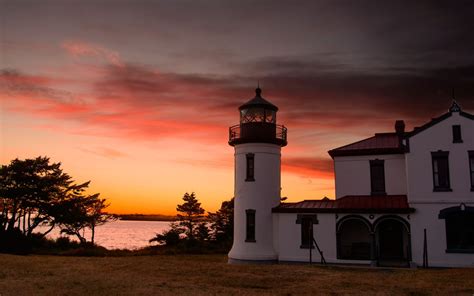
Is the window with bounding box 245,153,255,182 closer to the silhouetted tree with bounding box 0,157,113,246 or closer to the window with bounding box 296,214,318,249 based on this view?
the window with bounding box 296,214,318,249

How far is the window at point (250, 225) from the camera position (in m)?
24.8

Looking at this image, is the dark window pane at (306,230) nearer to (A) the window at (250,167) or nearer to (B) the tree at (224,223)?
(A) the window at (250,167)

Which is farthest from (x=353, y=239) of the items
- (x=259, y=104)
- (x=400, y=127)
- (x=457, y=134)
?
(x=259, y=104)

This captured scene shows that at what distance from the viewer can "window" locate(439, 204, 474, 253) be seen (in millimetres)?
21381

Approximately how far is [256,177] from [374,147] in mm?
7427

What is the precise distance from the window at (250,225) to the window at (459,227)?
1014cm

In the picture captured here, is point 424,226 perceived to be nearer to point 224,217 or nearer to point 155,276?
point 155,276

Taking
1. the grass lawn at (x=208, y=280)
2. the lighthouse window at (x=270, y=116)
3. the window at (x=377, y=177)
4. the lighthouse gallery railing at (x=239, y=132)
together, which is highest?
the lighthouse window at (x=270, y=116)

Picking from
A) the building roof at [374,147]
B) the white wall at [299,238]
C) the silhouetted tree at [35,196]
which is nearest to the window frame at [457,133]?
the building roof at [374,147]

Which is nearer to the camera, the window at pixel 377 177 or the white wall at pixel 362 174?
the white wall at pixel 362 174

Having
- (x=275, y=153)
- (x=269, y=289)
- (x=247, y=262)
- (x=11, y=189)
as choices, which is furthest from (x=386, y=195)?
(x=11, y=189)

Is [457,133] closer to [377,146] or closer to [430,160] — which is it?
[430,160]

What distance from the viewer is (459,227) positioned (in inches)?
850

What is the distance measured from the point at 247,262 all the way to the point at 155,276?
801 cm
